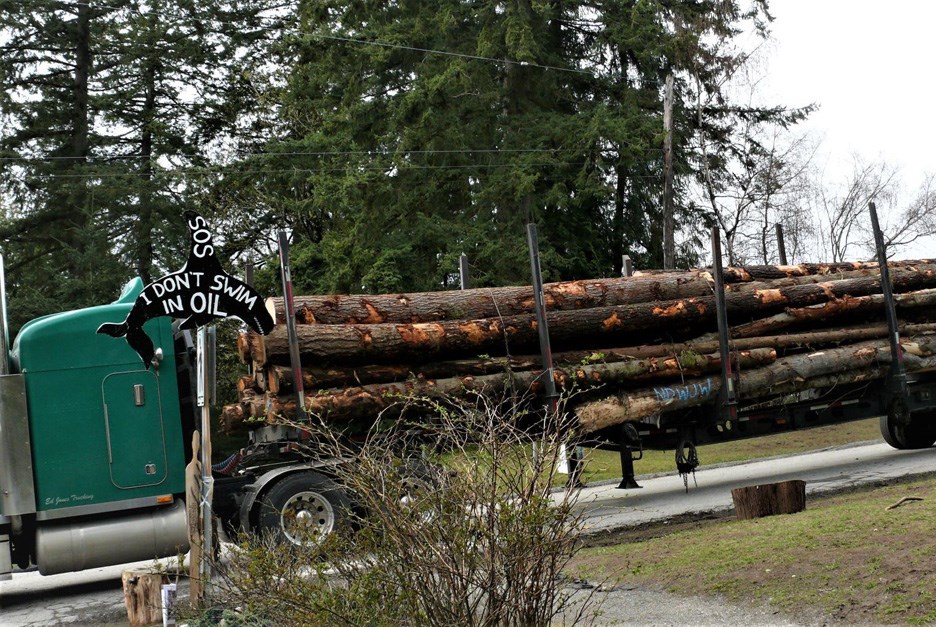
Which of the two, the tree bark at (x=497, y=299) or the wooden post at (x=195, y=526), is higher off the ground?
the tree bark at (x=497, y=299)

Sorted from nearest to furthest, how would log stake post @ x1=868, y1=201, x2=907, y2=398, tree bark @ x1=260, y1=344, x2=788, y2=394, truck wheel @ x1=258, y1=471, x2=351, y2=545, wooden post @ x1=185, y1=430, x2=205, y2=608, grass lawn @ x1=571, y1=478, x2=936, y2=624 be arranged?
grass lawn @ x1=571, y1=478, x2=936, y2=624 < wooden post @ x1=185, y1=430, x2=205, y2=608 < truck wheel @ x1=258, y1=471, x2=351, y2=545 < tree bark @ x1=260, y1=344, x2=788, y2=394 < log stake post @ x1=868, y1=201, x2=907, y2=398

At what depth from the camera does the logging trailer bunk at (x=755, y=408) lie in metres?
12.4

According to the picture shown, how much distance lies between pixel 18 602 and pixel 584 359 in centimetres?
622

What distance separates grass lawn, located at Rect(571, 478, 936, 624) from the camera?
20.1 ft

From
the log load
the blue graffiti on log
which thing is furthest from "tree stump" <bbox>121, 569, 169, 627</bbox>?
the blue graffiti on log

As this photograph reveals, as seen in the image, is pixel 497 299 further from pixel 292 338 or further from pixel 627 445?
pixel 292 338

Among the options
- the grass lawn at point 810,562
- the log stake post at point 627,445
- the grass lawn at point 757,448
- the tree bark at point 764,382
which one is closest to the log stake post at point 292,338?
the grass lawn at point 810,562

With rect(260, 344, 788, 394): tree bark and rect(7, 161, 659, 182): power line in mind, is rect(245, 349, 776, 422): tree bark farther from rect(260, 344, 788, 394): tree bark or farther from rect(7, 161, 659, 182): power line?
rect(7, 161, 659, 182): power line

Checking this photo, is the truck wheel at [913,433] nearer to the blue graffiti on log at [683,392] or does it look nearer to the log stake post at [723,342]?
the log stake post at [723,342]

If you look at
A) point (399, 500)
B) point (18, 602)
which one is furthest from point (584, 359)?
point (399, 500)

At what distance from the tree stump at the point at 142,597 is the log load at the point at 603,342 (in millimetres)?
2090

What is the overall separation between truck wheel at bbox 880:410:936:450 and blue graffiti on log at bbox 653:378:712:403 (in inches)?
185

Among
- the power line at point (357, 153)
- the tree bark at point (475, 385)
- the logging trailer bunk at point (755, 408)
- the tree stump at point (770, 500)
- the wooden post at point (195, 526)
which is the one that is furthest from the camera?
the power line at point (357, 153)

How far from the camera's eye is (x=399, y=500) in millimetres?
4758
